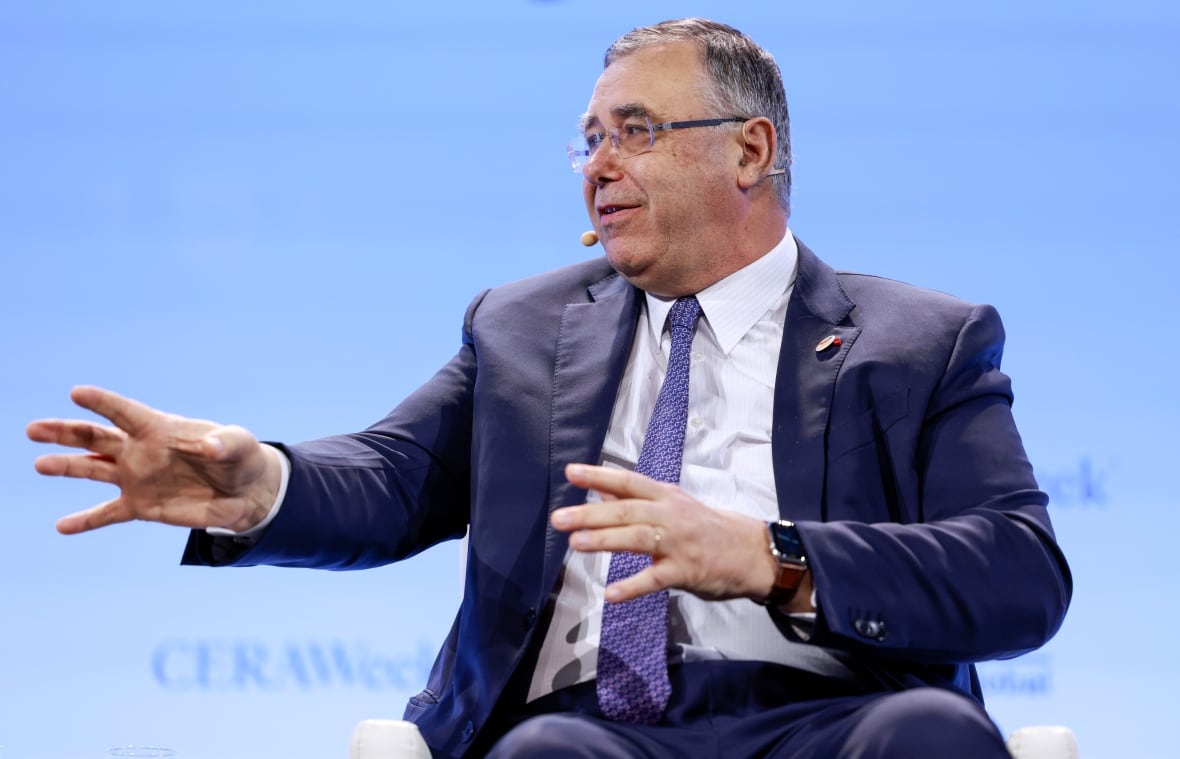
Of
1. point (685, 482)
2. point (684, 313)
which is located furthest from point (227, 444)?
point (684, 313)

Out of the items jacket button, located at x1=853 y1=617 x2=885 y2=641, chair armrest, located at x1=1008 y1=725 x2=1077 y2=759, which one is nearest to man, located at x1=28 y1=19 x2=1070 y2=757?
jacket button, located at x1=853 y1=617 x2=885 y2=641

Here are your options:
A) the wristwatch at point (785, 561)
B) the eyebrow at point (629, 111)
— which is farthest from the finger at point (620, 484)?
the eyebrow at point (629, 111)

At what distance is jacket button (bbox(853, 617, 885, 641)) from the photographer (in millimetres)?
1557

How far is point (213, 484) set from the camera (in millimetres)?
1723

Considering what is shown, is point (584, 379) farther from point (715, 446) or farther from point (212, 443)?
point (212, 443)

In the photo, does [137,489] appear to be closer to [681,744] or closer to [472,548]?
[472,548]

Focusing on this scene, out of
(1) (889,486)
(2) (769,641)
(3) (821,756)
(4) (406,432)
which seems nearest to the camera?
(3) (821,756)

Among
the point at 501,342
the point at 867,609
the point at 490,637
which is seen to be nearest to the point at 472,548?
the point at 490,637

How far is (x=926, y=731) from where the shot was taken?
4.51 ft

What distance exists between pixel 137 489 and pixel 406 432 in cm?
53

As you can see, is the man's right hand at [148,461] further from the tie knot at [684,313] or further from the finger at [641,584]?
the tie knot at [684,313]

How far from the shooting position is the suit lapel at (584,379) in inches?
76.0

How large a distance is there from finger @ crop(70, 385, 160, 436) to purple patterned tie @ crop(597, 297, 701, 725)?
2.10 ft

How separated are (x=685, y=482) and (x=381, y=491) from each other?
46 cm
